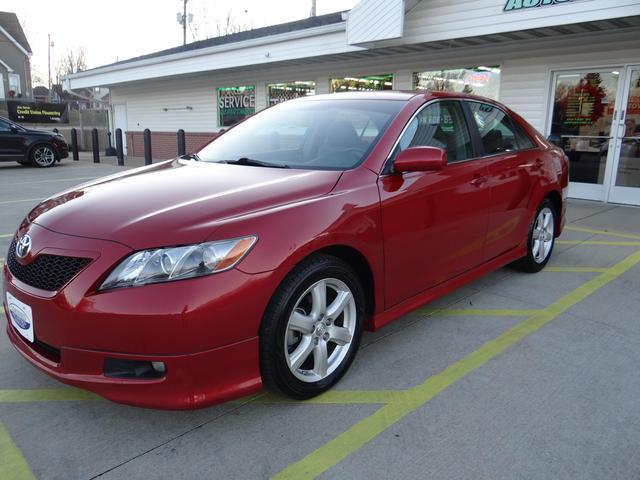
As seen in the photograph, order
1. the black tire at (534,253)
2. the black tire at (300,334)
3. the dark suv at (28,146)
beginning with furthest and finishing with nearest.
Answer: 1. the dark suv at (28,146)
2. the black tire at (534,253)
3. the black tire at (300,334)

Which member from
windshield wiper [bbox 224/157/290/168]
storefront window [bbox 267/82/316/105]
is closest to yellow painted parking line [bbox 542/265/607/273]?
windshield wiper [bbox 224/157/290/168]

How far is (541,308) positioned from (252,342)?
2.61m

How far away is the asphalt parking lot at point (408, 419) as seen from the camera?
86.1 inches

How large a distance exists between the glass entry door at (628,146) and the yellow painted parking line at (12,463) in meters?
9.04

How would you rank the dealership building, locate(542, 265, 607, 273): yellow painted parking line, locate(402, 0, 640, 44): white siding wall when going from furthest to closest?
the dealership building, locate(402, 0, 640, 44): white siding wall, locate(542, 265, 607, 273): yellow painted parking line

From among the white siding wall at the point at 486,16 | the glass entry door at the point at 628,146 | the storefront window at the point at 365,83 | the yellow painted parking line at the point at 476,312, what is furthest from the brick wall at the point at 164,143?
the yellow painted parking line at the point at 476,312

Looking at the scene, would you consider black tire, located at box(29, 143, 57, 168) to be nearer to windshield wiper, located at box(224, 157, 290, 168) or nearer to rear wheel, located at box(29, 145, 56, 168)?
rear wheel, located at box(29, 145, 56, 168)

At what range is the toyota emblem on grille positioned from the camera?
8.13 ft

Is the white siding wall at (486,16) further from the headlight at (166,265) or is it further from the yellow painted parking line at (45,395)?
the yellow painted parking line at (45,395)

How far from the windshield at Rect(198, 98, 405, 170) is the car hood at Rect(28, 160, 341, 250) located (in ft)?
0.74

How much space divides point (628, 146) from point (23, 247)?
881 centimetres

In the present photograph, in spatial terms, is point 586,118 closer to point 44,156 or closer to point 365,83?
point 365,83

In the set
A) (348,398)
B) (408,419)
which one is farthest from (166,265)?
(408,419)

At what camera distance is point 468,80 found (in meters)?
10.1
